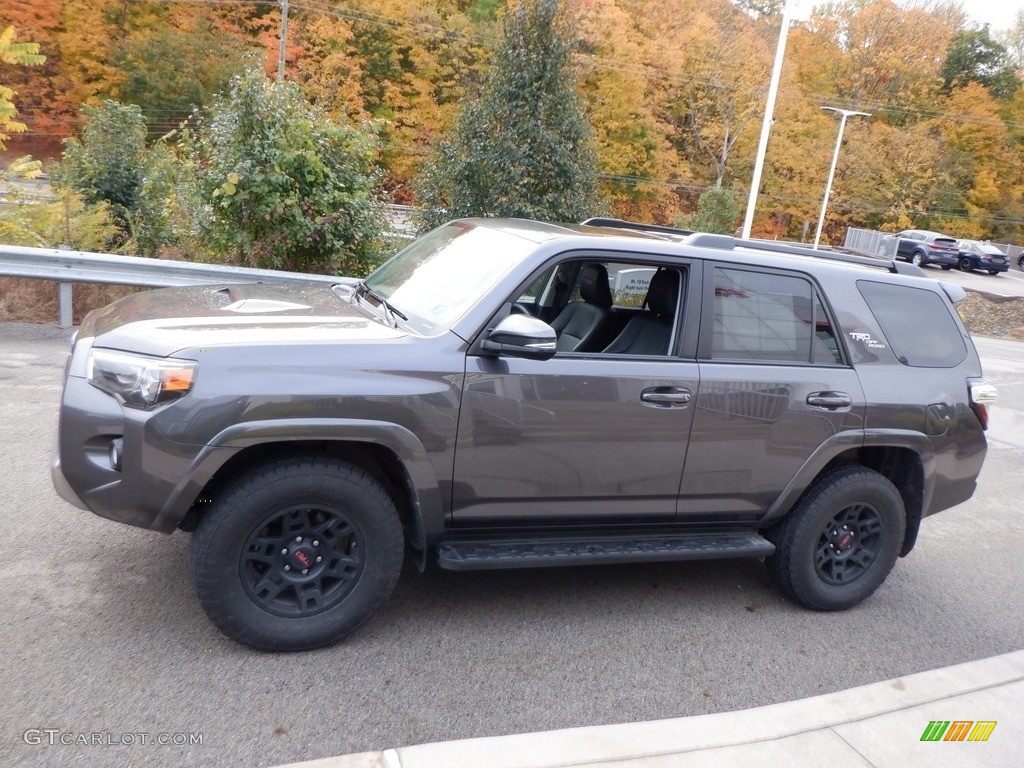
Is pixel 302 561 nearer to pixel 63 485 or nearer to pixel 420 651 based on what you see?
pixel 420 651

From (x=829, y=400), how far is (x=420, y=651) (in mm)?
2347

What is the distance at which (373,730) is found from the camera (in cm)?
316

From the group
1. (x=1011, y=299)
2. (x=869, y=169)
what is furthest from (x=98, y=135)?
(x=869, y=169)

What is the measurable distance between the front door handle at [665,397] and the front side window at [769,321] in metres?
0.29

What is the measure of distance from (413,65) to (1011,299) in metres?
27.0

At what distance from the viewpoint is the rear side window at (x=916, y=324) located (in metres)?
4.61

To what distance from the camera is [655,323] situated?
4.38 m

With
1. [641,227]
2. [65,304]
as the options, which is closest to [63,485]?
[641,227]

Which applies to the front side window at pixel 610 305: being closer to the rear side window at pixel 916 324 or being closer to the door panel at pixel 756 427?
the door panel at pixel 756 427

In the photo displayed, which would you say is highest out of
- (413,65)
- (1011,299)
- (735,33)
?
(735,33)

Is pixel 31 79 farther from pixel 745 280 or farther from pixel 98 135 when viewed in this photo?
pixel 745 280

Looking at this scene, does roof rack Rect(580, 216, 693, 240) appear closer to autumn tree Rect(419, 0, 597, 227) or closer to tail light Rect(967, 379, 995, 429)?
tail light Rect(967, 379, 995, 429)

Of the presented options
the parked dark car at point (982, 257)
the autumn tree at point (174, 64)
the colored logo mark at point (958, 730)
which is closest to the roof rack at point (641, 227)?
the colored logo mark at point (958, 730)

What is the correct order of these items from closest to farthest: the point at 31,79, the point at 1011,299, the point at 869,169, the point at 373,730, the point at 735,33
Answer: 1. the point at 373,730
2. the point at 1011,299
3. the point at 31,79
4. the point at 735,33
5. the point at 869,169
